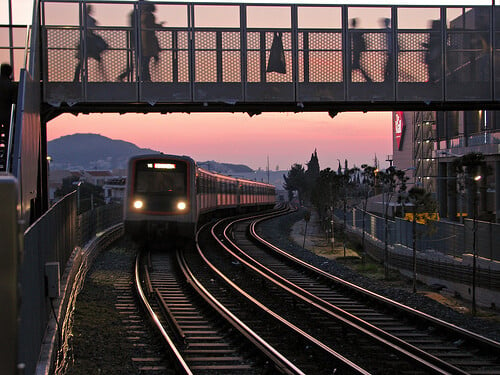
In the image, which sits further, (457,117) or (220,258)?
(457,117)

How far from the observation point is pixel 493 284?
16.8 meters

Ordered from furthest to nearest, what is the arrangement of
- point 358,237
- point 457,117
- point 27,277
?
point 457,117
point 358,237
point 27,277

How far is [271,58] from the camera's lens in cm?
1433

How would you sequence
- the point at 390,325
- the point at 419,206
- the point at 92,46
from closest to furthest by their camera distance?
the point at 390,325, the point at 92,46, the point at 419,206

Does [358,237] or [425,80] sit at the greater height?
[425,80]

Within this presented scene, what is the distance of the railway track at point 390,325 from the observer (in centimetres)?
865

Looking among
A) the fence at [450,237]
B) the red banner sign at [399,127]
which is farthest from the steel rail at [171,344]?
the red banner sign at [399,127]

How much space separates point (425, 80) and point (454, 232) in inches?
280

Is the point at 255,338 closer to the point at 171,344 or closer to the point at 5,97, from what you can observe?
the point at 171,344

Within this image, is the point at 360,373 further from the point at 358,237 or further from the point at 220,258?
the point at 358,237

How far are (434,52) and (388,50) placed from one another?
105 cm

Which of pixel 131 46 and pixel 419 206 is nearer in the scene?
pixel 131 46

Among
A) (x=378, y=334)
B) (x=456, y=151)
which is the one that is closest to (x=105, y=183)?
(x=456, y=151)

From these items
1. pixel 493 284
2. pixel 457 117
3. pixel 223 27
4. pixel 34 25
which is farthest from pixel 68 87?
pixel 457 117
